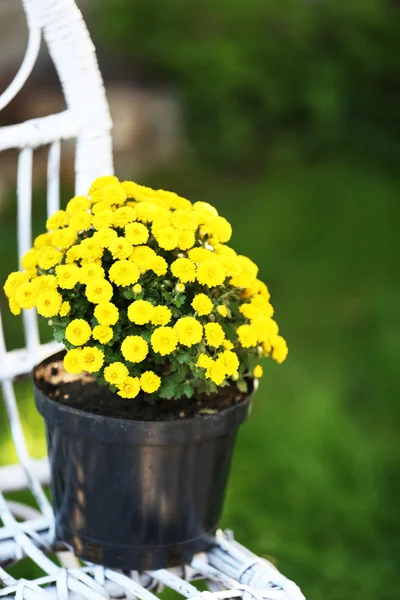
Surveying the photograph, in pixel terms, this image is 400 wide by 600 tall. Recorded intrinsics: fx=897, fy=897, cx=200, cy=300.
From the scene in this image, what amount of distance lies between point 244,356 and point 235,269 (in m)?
0.14

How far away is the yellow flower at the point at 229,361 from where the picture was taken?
1113 millimetres

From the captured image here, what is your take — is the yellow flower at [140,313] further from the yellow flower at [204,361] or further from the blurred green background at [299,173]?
the blurred green background at [299,173]

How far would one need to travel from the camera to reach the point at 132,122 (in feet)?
13.6

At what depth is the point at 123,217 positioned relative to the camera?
116 centimetres

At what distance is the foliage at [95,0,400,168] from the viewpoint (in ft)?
13.0

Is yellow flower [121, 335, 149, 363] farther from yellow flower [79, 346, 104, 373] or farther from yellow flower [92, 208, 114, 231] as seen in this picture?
yellow flower [92, 208, 114, 231]

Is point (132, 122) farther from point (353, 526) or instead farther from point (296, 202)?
point (353, 526)

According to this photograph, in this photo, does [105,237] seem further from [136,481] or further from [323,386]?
[323,386]

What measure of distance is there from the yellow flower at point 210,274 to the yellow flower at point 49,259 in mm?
190

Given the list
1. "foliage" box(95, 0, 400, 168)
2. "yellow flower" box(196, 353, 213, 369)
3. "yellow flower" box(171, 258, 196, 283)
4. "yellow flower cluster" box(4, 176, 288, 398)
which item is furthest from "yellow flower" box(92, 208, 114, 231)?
"foliage" box(95, 0, 400, 168)

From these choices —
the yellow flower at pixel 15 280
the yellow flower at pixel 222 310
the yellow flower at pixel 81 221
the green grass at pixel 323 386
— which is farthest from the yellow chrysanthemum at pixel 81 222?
the green grass at pixel 323 386

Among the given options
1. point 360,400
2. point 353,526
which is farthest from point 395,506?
point 360,400

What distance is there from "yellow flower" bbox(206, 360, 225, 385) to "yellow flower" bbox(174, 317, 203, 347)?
4 centimetres

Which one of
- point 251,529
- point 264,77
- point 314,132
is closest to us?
point 251,529
